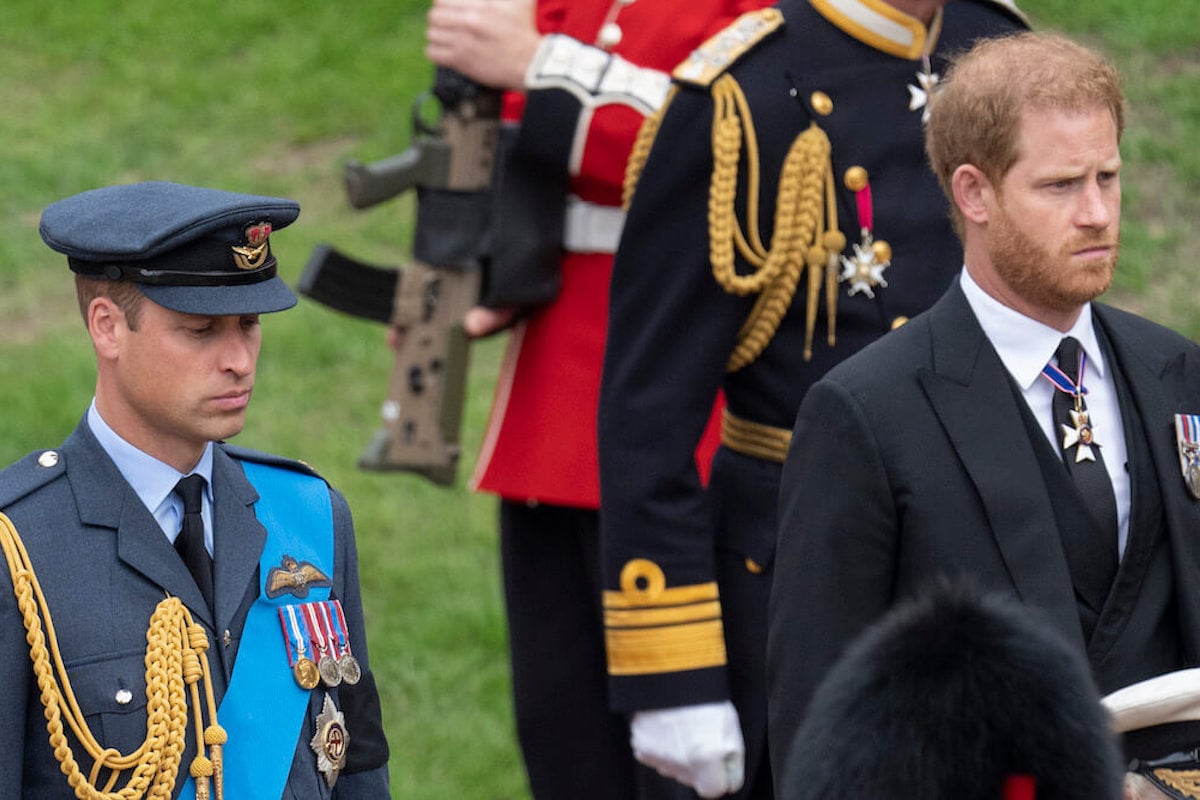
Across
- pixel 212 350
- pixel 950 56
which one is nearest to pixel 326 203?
pixel 950 56

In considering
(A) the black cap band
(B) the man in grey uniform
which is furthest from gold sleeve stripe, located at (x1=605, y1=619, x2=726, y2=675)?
(A) the black cap band

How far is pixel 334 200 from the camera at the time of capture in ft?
33.1

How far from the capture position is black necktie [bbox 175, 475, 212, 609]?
128 inches

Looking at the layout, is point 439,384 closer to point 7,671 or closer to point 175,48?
point 7,671

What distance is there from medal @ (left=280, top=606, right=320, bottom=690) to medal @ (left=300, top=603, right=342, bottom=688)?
0.04ft

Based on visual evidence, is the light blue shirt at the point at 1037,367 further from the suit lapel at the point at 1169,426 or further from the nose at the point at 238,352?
the nose at the point at 238,352

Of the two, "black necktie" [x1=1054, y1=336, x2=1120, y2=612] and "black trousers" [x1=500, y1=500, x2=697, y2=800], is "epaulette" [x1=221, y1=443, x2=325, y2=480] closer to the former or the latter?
"black necktie" [x1=1054, y1=336, x2=1120, y2=612]

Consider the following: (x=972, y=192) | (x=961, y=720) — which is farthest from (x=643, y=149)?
(x=961, y=720)

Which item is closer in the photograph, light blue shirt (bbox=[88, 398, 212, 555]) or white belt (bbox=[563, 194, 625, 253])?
light blue shirt (bbox=[88, 398, 212, 555])

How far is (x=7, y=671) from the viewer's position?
3.05 meters

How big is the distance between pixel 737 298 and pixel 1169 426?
2.98ft

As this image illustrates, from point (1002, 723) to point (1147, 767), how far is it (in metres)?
1.24

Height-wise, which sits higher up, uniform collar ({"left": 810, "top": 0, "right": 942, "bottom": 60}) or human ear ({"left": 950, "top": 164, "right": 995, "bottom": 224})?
uniform collar ({"left": 810, "top": 0, "right": 942, "bottom": 60})

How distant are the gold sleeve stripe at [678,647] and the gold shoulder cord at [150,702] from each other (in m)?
1.09
